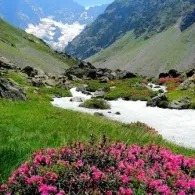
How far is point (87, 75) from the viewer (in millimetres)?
132375

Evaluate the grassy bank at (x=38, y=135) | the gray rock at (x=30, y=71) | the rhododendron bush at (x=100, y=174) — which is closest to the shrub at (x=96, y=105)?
the grassy bank at (x=38, y=135)

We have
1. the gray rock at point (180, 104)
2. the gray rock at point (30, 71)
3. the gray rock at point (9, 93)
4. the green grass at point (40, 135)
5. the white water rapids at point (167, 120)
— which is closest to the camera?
the green grass at point (40, 135)

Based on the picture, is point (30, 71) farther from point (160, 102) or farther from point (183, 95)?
Answer: point (160, 102)

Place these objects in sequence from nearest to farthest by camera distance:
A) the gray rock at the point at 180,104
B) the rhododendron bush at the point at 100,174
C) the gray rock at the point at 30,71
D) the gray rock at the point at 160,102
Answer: the rhododendron bush at the point at 100,174 < the gray rock at the point at 180,104 < the gray rock at the point at 160,102 < the gray rock at the point at 30,71

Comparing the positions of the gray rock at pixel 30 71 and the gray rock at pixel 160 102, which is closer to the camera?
the gray rock at pixel 160 102

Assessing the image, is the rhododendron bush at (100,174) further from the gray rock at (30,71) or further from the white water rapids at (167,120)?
the gray rock at (30,71)

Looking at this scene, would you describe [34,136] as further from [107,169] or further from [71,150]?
[107,169]

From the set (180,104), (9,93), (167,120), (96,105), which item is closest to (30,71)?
(96,105)

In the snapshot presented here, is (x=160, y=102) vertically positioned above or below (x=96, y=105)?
above

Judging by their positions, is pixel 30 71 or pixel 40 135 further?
pixel 30 71

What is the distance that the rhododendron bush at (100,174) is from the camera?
680 centimetres

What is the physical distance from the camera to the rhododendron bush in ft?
22.3

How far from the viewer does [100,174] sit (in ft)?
23.2

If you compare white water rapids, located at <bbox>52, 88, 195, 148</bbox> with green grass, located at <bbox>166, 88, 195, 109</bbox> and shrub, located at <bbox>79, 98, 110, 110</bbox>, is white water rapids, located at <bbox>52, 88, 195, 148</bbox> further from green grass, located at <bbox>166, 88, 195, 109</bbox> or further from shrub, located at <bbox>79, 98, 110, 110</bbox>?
green grass, located at <bbox>166, 88, 195, 109</bbox>
